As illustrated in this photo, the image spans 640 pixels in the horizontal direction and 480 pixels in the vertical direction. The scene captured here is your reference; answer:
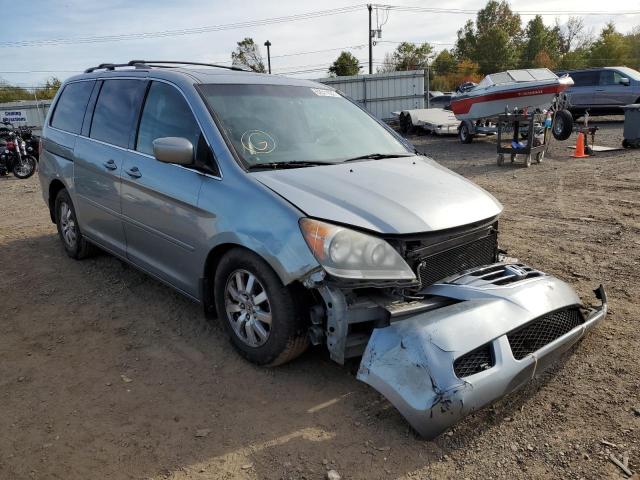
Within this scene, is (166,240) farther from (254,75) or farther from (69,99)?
(69,99)

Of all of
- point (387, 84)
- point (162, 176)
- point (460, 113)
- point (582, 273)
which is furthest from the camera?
point (387, 84)

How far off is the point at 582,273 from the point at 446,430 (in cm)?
285

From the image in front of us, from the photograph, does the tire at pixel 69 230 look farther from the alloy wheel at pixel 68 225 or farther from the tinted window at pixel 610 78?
the tinted window at pixel 610 78

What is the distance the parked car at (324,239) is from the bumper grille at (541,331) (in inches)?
0.5

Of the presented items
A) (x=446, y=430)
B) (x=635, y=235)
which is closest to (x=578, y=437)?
(x=446, y=430)

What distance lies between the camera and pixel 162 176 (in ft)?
12.1

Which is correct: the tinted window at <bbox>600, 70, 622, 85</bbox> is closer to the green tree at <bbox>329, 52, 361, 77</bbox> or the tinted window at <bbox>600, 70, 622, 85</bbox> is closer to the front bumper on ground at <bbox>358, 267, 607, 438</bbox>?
the front bumper on ground at <bbox>358, 267, 607, 438</bbox>

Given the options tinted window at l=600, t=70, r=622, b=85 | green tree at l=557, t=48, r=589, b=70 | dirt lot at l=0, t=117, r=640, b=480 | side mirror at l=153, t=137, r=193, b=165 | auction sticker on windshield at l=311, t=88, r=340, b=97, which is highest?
green tree at l=557, t=48, r=589, b=70

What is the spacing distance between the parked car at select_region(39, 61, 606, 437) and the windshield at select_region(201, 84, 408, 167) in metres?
0.01

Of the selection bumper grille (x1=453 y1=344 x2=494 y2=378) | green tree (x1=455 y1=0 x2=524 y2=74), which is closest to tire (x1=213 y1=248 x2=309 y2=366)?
bumper grille (x1=453 y1=344 x2=494 y2=378)

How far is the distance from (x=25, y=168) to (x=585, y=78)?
19.7m

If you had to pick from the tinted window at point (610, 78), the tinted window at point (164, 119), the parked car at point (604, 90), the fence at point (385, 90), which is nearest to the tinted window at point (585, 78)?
the parked car at point (604, 90)

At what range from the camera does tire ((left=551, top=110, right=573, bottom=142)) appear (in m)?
14.8

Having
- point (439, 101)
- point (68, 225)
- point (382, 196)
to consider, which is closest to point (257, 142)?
point (382, 196)
